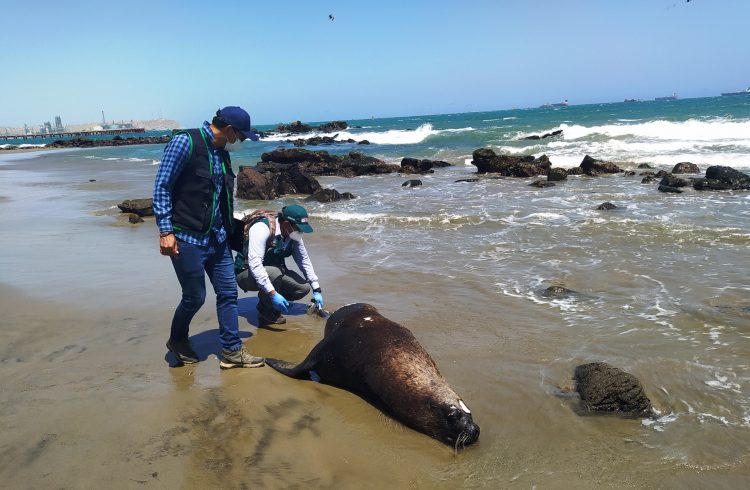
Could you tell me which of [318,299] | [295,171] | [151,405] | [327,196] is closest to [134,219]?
[327,196]

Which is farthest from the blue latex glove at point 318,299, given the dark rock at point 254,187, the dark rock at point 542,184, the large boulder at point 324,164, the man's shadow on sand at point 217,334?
the large boulder at point 324,164

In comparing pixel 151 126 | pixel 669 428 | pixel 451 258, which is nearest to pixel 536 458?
pixel 669 428

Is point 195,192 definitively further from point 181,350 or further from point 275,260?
point 275,260

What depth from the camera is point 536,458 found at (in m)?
3.02

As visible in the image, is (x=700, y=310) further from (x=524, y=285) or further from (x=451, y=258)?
(x=451, y=258)

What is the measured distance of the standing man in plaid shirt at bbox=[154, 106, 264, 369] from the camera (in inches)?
141

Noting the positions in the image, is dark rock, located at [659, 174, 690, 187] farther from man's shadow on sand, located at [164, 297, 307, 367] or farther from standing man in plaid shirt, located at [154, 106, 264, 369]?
standing man in plaid shirt, located at [154, 106, 264, 369]

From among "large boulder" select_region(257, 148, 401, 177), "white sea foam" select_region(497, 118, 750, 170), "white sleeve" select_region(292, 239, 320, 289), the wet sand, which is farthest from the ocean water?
"white sea foam" select_region(497, 118, 750, 170)

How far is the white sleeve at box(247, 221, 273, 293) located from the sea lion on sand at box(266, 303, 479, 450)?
0.64 metres

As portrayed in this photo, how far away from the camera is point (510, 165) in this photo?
64.0 feet

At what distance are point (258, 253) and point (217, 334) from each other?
931 mm

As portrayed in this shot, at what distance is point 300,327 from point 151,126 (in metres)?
210

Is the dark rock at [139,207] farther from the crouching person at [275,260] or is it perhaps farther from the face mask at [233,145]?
the face mask at [233,145]

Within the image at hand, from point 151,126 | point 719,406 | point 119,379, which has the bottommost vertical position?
point 719,406
